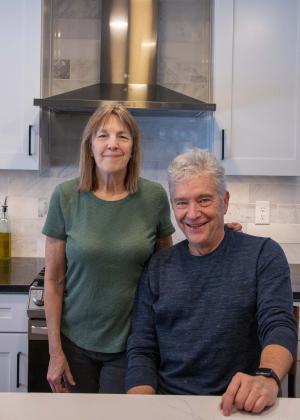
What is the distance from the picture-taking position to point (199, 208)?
4.60ft

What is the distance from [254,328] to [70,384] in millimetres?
625

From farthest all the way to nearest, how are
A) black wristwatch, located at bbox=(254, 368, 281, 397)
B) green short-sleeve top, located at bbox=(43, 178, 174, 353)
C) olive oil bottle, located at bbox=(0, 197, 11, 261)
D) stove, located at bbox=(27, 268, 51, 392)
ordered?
olive oil bottle, located at bbox=(0, 197, 11, 261) < stove, located at bbox=(27, 268, 51, 392) < green short-sleeve top, located at bbox=(43, 178, 174, 353) < black wristwatch, located at bbox=(254, 368, 281, 397)

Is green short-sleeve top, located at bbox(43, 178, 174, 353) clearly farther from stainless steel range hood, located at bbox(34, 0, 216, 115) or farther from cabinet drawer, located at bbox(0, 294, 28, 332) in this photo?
stainless steel range hood, located at bbox(34, 0, 216, 115)

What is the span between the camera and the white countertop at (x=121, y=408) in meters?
1.03

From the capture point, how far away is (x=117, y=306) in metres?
1.60

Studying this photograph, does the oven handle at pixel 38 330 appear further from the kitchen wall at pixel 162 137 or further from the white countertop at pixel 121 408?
the white countertop at pixel 121 408

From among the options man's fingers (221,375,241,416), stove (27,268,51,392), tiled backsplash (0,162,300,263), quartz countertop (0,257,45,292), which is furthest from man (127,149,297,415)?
tiled backsplash (0,162,300,263)

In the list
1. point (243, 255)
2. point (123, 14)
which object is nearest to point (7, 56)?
point (123, 14)

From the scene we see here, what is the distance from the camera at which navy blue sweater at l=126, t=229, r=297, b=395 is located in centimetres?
136

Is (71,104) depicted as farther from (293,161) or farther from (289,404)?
(289,404)

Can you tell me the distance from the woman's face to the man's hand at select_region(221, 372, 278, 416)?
78 cm

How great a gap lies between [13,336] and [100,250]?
940 mm

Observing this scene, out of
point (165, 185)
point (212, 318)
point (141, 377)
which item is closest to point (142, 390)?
point (141, 377)

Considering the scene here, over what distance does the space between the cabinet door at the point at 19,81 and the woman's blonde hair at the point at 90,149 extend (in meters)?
0.97
